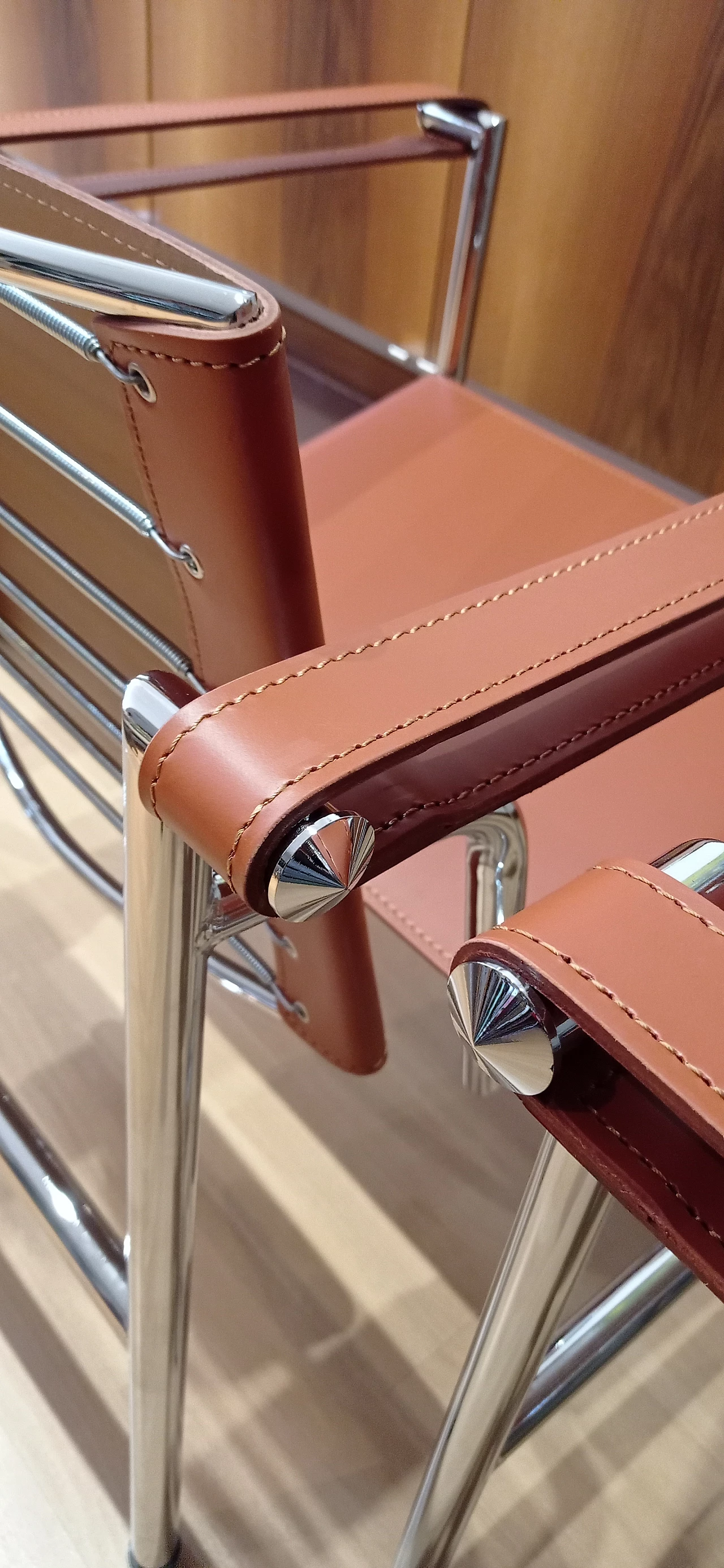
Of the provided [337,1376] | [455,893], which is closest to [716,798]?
[455,893]

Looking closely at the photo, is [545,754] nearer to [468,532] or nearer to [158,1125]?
[158,1125]

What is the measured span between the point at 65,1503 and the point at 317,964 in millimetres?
498

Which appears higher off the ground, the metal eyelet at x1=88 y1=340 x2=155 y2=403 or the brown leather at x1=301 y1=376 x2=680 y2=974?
the metal eyelet at x1=88 y1=340 x2=155 y2=403

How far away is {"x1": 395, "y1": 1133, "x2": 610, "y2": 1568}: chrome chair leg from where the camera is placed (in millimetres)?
429

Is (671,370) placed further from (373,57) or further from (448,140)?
(373,57)

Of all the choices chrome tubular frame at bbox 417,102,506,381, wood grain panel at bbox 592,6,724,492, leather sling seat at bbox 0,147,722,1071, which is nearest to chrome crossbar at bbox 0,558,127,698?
leather sling seat at bbox 0,147,722,1071

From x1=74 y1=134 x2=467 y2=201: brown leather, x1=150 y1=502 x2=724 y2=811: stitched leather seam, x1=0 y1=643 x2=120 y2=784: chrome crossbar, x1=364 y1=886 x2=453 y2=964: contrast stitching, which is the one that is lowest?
x1=364 y1=886 x2=453 y2=964: contrast stitching

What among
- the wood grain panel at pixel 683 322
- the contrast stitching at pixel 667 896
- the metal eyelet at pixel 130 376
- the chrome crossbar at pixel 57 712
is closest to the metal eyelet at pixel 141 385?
the metal eyelet at pixel 130 376

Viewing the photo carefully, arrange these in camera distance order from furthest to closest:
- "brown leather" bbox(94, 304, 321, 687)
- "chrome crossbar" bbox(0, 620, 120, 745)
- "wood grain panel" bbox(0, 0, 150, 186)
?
"wood grain panel" bbox(0, 0, 150, 186) < "chrome crossbar" bbox(0, 620, 120, 745) < "brown leather" bbox(94, 304, 321, 687)

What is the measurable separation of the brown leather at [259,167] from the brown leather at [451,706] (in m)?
0.61

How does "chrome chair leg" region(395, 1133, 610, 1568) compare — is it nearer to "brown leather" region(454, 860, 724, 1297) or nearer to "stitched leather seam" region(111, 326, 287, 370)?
"brown leather" region(454, 860, 724, 1297)

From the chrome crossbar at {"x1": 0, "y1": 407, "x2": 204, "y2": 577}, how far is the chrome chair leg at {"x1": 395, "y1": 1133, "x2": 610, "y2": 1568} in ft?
0.88

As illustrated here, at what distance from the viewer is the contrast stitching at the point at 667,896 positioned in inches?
11.6

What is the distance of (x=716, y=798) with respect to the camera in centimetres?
77
